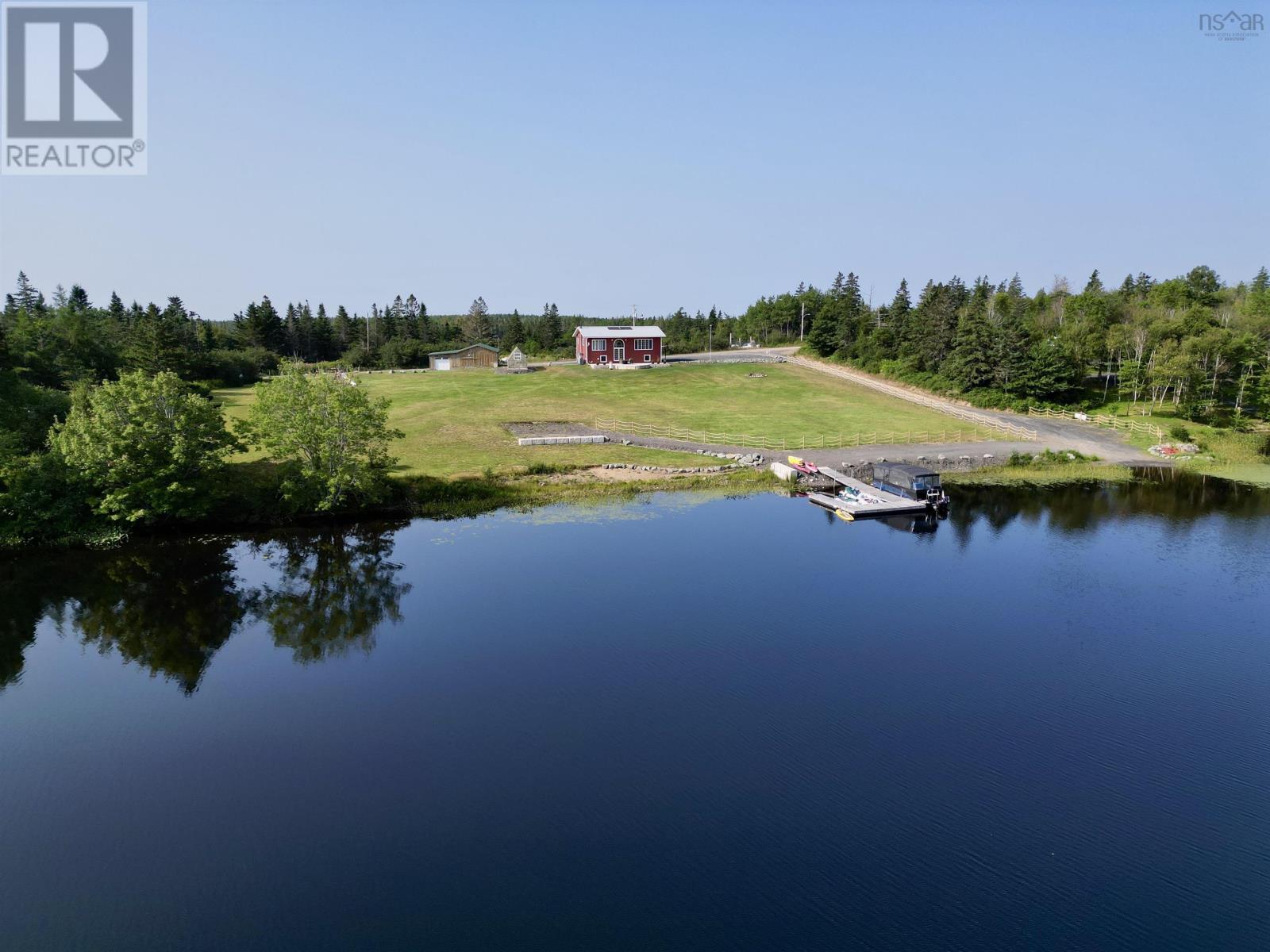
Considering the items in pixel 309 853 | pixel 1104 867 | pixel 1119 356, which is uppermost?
pixel 1119 356

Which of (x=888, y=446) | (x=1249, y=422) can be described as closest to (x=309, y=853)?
(x=888, y=446)

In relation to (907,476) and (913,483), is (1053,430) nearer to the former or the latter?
(907,476)

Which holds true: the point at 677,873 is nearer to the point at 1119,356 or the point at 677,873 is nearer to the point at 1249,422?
the point at 1249,422

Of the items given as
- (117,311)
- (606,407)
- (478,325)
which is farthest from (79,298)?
(606,407)

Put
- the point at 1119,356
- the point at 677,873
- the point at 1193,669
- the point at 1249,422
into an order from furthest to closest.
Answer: the point at 1119,356
the point at 1249,422
the point at 1193,669
the point at 677,873

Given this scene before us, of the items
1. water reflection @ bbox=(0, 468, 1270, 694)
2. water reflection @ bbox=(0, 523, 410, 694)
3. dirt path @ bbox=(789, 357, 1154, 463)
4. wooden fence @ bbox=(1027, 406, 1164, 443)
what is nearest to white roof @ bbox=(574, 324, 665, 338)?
dirt path @ bbox=(789, 357, 1154, 463)

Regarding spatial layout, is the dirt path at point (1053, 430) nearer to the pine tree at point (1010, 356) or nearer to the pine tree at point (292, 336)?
the pine tree at point (1010, 356)

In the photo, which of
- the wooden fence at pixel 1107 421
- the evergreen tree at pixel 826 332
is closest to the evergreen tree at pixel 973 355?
the wooden fence at pixel 1107 421
